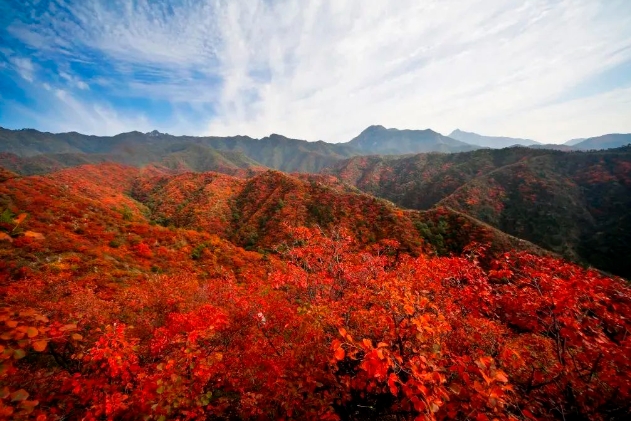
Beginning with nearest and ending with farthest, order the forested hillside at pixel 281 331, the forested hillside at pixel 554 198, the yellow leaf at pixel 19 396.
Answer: the yellow leaf at pixel 19 396 < the forested hillside at pixel 281 331 < the forested hillside at pixel 554 198

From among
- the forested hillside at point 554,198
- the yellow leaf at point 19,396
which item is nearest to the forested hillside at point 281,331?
the yellow leaf at point 19,396

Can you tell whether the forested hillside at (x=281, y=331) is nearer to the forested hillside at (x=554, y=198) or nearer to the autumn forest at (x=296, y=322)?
the autumn forest at (x=296, y=322)

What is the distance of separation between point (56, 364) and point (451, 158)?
145m

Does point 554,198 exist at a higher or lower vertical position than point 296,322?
lower

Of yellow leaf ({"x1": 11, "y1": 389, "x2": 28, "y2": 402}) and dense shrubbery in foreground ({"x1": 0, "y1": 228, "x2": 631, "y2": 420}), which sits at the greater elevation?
yellow leaf ({"x1": 11, "y1": 389, "x2": 28, "y2": 402})

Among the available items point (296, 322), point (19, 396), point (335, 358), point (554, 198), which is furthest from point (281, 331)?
point (554, 198)

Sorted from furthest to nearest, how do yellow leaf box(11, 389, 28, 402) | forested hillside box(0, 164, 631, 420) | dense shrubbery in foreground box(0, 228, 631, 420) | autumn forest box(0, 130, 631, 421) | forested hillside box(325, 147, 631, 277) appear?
forested hillside box(325, 147, 631, 277) → autumn forest box(0, 130, 631, 421) → forested hillside box(0, 164, 631, 420) → dense shrubbery in foreground box(0, 228, 631, 420) → yellow leaf box(11, 389, 28, 402)

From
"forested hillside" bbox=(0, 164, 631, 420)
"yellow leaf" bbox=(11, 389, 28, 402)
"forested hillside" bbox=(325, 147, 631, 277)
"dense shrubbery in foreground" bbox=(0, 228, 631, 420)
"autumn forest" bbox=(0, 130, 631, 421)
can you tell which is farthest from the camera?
"forested hillside" bbox=(325, 147, 631, 277)

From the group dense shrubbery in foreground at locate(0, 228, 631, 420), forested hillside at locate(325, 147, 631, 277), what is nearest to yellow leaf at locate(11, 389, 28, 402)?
dense shrubbery in foreground at locate(0, 228, 631, 420)

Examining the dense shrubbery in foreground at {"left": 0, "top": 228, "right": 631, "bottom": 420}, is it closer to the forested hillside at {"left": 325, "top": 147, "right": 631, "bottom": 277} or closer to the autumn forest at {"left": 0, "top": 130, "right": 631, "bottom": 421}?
the autumn forest at {"left": 0, "top": 130, "right": 631, "bottom": 421}

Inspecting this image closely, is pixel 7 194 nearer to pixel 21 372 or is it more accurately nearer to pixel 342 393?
pixel 21 372

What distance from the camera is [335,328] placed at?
9.09 m

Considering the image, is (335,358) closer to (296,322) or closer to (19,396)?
(19,396)

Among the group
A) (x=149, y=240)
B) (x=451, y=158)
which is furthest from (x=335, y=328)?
(x=451, y=158)
